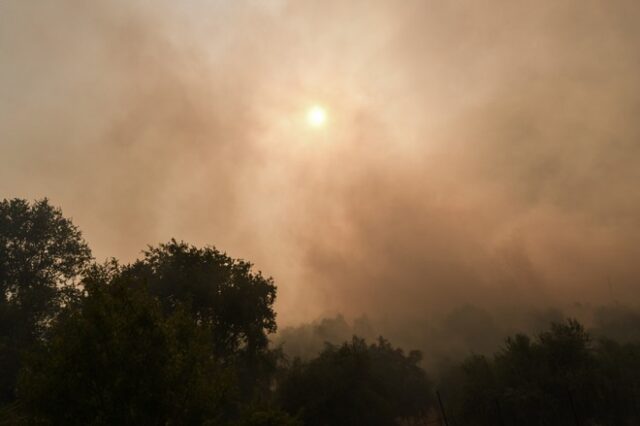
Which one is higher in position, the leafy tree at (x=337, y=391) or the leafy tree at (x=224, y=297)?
the leafy tree at (x=224, y=297)

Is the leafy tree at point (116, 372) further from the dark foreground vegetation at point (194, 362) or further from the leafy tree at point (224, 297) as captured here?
the leafy tree at point (224, 297)

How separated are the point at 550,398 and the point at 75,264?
65.3 meters

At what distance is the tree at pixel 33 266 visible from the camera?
42.5m

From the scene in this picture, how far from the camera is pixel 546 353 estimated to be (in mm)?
57250

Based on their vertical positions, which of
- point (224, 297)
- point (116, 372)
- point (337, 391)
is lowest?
point (116, 372)

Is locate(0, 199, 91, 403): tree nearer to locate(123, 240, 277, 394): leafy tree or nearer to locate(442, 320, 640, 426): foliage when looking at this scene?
locate(123, 240, 277, 394): leafy tree

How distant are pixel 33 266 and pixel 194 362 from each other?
42641mm

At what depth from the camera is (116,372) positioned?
15438 millimetres

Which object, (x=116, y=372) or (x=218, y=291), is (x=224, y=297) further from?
(x=116, y=372)

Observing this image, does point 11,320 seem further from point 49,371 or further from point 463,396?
point 463,396

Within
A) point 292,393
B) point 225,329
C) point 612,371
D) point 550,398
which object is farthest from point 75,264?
point 612,371

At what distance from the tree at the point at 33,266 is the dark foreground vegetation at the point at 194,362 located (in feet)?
0.44

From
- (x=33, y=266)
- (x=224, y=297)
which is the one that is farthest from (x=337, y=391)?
(x=33, y=266)

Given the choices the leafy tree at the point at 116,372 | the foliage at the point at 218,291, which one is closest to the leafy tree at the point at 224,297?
the foliage at the point at 218,291
